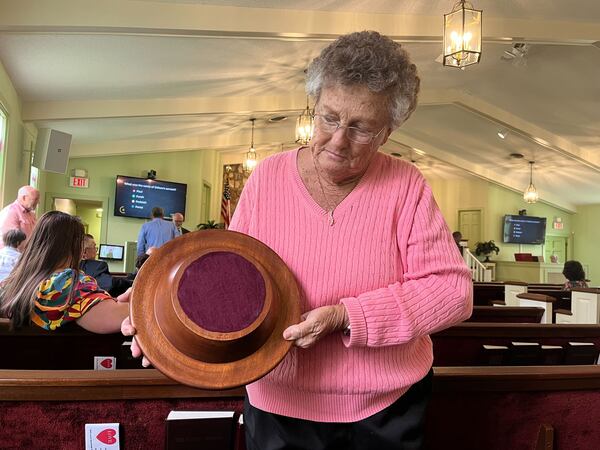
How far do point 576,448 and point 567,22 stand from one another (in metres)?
4.49

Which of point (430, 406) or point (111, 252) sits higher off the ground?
point (111, 252)

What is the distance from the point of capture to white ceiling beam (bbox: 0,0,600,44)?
12.8 feet

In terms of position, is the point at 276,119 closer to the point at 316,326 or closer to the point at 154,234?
the point at 154,234

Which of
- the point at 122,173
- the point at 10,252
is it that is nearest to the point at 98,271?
the point at 10,252

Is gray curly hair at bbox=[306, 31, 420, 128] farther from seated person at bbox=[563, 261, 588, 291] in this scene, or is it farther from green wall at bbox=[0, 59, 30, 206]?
seated person at bbox=[563, 261, 588, 291]

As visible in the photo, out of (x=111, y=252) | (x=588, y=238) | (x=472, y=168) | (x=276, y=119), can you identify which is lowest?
(x=111, y=252)

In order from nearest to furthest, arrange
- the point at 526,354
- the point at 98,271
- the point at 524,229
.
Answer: the point at 526,354, the point at 98,271, the point at 524,229

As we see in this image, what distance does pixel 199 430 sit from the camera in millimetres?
1216

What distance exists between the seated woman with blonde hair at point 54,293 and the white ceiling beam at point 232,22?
2.67 meters

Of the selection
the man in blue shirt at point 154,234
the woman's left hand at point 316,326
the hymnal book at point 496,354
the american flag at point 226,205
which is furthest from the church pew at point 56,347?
the american flag at point 226,205

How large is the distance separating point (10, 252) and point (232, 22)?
250 centimetres

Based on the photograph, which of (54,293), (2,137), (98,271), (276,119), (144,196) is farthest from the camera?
(276,119)

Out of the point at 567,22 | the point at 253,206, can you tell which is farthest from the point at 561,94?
the point at 253,206

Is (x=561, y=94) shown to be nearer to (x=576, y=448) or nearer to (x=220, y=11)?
(x=220, y=11)
